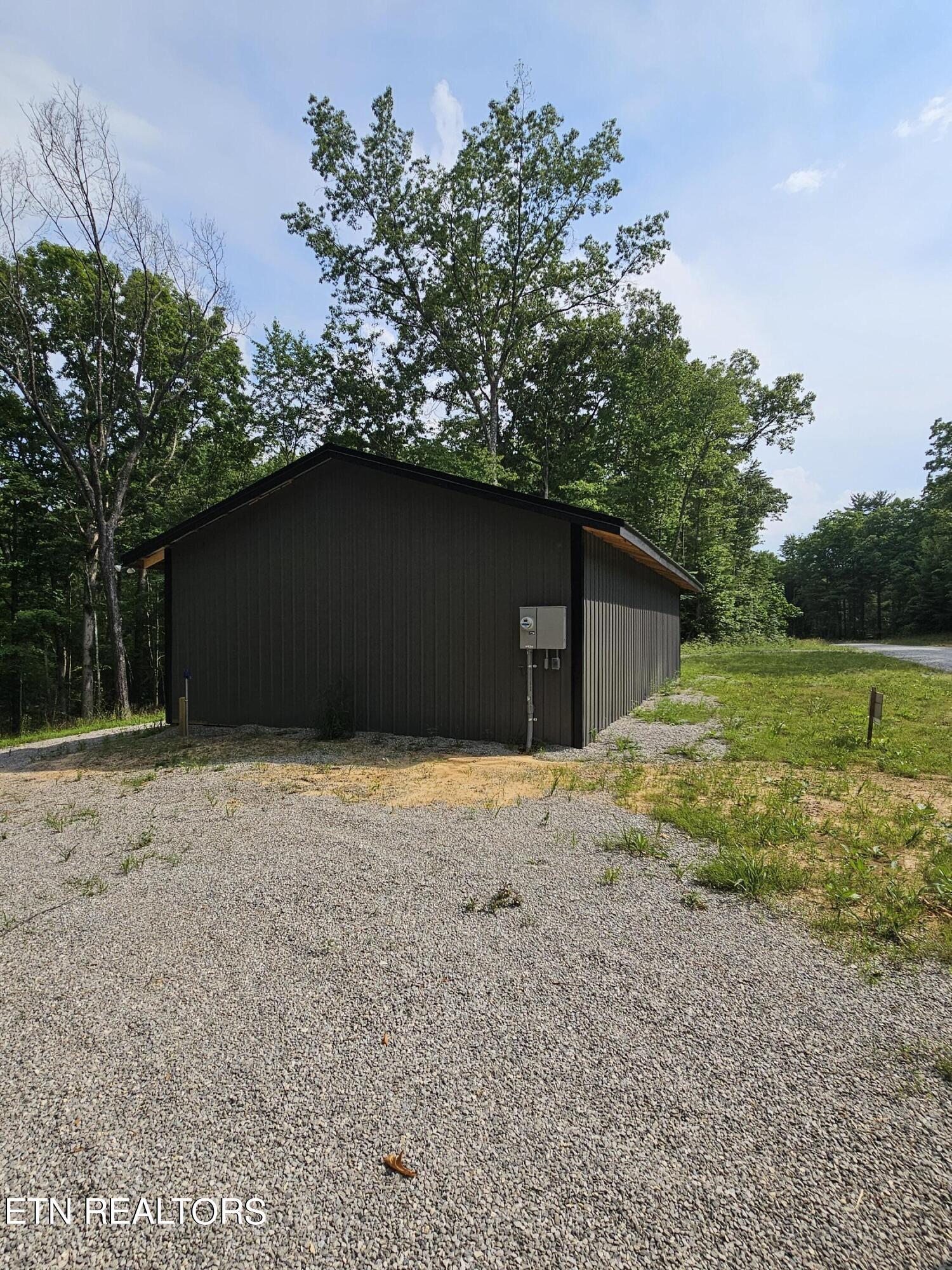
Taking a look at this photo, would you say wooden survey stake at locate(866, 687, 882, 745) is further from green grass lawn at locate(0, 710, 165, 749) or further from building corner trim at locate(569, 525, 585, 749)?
green grass lawn at locate(0, 710, 165, 749)

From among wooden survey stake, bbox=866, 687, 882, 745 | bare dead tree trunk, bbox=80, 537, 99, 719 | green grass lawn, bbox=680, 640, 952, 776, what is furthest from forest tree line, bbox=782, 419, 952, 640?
bare dead tree trunk, bbox=80, 537, 99, 719

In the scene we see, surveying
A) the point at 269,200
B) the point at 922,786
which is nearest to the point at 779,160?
the point at 922,786

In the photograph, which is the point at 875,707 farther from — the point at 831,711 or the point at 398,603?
the point at 398,603

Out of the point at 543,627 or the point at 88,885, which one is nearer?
the point at 88,885

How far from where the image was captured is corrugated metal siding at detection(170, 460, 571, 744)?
6.91 meters

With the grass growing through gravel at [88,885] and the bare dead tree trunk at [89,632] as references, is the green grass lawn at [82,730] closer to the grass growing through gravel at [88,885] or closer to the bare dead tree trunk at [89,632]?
the bare dead tree trunk at [89,632]

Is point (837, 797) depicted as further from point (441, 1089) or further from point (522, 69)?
point (522, 69)

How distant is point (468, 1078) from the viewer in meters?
1.85

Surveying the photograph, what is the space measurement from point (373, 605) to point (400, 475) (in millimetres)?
1717

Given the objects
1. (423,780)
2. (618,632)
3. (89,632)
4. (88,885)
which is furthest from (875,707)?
(89,632)

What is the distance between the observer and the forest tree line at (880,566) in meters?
30.5

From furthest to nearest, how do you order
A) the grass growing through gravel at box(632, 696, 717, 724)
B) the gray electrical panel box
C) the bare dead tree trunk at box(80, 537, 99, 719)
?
the bare dead tree trunk at box(80, 537, 99, 719) → the grass growing through gravel at box(632, 696, 717, 724) → the gray electrical panel box

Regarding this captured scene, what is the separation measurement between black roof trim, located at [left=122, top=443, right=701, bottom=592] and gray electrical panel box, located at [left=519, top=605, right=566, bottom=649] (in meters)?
1.02

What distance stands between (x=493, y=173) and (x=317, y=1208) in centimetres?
2308
